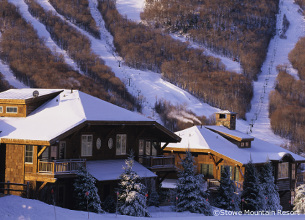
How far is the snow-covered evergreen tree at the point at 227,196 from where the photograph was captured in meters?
33.2

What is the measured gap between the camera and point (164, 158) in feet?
112

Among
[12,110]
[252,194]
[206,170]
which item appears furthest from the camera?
[206,170]

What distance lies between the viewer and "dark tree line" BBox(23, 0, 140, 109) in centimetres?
10725

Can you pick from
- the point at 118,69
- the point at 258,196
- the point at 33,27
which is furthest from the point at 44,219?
the point at 33,27

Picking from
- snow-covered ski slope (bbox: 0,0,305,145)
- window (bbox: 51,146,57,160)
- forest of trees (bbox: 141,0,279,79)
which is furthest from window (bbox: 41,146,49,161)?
forest of trees (bbox: 141,0,279,79)

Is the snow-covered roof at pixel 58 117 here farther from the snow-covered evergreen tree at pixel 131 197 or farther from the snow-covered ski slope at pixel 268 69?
the snow-covered ski slope at pixel 268 69

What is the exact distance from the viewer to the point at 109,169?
97.7ft

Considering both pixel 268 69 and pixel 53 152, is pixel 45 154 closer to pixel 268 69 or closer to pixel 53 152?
pixel 53 152

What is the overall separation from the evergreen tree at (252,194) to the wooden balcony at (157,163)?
4.66 metres

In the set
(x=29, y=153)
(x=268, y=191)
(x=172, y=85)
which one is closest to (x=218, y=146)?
(x=268, y=191)

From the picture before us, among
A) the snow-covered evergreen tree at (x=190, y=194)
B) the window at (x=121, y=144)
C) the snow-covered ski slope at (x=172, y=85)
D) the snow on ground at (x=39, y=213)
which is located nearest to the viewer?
the snow on ground at (x=39, y=213)

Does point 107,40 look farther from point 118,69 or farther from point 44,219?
point 44,219

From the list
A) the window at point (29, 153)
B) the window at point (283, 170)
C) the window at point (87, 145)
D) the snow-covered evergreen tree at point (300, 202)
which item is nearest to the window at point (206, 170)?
the window at point (283, 170)

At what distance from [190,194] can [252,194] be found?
6.35m
